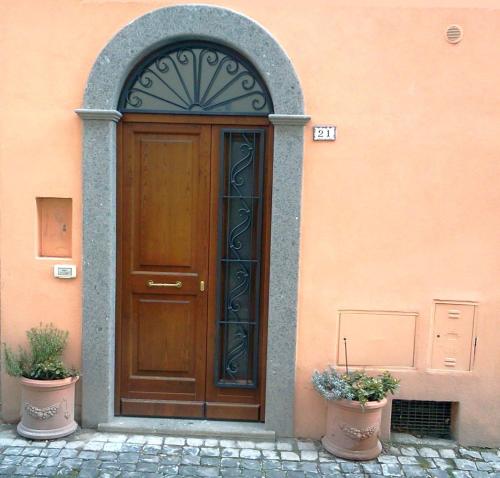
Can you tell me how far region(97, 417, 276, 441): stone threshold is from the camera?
4.42 m

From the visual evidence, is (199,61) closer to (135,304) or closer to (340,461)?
(135,304)

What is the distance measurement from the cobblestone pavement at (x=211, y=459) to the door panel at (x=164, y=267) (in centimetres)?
42

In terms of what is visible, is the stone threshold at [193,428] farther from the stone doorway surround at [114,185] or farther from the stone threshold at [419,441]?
the stone threshold at [419,441]

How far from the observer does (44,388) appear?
4215 mm

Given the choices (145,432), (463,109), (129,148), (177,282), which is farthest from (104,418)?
(463,109)

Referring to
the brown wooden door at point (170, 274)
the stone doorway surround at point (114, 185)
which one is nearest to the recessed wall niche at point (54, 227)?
the stone doorway surround at point (114, 185)

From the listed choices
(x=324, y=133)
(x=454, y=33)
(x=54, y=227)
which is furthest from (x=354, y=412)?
(x=454, y=33)

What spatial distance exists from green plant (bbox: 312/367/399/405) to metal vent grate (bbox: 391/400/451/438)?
0.33 metres

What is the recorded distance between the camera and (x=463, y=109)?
13.9ft

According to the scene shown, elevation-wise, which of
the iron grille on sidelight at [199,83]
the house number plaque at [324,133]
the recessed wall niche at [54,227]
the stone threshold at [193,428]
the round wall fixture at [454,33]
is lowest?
the stone threshold at [193,428]

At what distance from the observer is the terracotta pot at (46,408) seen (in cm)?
423

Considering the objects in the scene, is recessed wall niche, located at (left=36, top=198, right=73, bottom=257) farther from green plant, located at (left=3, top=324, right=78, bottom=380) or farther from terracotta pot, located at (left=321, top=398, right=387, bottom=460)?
terracotta pot, located at (left=321, top=398, right=387, bottom=460)

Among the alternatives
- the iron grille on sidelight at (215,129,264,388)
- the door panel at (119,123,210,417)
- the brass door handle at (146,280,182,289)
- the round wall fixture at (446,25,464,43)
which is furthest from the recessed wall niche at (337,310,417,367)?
the round wall fixture at (446,25,464,43)

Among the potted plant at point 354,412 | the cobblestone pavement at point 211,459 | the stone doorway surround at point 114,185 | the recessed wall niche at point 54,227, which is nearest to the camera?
the cobblestone pavement at point 211,459
